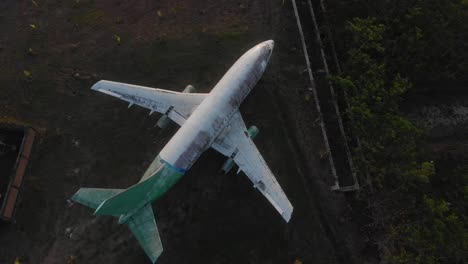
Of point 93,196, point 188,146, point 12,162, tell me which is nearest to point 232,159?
point 188,146

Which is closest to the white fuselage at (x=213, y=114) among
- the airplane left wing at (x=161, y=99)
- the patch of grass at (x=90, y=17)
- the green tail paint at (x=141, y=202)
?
the green tail paint at (x=141, y=202)

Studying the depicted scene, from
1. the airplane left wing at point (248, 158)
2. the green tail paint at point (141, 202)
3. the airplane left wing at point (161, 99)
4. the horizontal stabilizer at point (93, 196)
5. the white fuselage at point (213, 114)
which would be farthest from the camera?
the airplane left wing at point (161, 99)

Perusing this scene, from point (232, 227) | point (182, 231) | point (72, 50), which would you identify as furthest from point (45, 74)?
point (232, 227)

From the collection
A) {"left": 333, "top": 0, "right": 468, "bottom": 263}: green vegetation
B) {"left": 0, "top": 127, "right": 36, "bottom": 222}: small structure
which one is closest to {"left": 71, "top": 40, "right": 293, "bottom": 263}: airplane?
{"left": 0, "top": 127, "right": 36, "bottom": 222}: small structure

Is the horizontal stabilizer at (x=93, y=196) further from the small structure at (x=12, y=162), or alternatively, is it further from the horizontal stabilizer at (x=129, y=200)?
the small structure at (x=12, y=162)

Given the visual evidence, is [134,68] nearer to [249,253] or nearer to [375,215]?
[249,253]

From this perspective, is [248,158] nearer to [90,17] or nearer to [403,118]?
[403,118]
